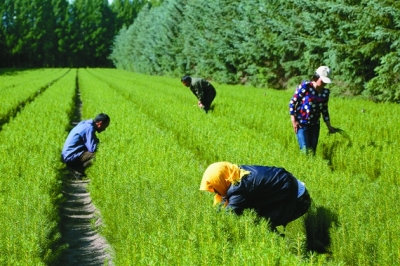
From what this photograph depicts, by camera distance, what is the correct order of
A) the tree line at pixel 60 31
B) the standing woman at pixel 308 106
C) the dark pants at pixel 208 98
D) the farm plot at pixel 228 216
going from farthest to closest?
the tree line at pixel 60 31, the dark pants at pixel 208 98, the standing woman at pixel 308 106, the farm plot at pixel 228 216

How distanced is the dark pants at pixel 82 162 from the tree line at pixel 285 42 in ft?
31.8

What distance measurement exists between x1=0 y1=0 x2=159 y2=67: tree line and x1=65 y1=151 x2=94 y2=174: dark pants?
256ft

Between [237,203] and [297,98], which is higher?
[297,98]

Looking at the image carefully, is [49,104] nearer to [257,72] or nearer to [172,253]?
[172,253]

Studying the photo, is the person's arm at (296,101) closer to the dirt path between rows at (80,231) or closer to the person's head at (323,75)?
the person's head at (323,75)

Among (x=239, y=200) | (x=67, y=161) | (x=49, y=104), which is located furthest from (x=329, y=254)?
(x=49, y=104)

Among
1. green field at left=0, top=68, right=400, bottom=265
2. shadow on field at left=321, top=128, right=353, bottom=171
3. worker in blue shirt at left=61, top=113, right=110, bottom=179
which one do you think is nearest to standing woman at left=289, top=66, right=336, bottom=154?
green field at left=0, top=68, right=400, bottom=265

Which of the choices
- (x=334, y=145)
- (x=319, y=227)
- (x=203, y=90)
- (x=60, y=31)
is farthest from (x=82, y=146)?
(x=60, y=31)

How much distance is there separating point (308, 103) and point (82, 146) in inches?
149

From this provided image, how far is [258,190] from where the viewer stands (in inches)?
179

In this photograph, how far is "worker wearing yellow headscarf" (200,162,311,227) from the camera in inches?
175

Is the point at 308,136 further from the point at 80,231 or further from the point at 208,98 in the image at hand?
the point at 208,98

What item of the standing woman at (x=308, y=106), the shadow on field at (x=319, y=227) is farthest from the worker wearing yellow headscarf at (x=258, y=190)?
the standing woman at (x=308, y=106)

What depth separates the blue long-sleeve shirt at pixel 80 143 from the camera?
8.05 metres
